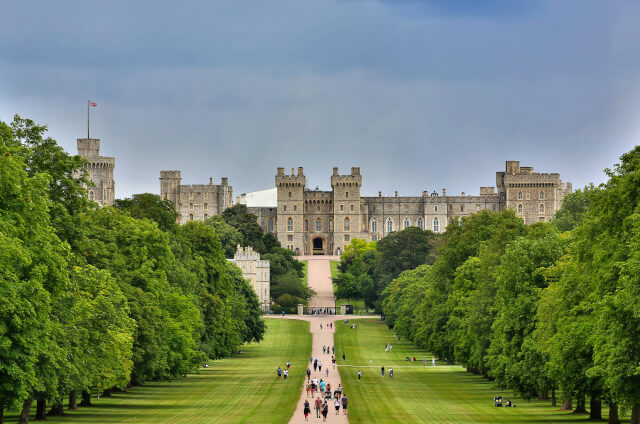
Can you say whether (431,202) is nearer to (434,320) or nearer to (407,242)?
(407,242)

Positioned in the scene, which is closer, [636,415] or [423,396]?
[636,415]

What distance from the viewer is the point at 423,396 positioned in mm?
46500

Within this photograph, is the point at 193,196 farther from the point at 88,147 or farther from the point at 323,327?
the point at 323,327

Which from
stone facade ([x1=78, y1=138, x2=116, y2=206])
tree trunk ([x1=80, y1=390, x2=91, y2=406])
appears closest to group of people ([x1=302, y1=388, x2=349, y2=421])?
tree trunk ([x1=80, y1=390, x2=91, y2=406])

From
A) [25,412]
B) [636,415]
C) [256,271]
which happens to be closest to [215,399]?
[25,412]

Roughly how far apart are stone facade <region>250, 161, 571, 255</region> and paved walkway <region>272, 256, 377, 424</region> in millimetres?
10028

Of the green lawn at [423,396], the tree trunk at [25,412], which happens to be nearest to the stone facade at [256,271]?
the green lawn at [423,396]

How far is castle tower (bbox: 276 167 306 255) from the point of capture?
175 m

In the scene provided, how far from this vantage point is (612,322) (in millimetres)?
28203

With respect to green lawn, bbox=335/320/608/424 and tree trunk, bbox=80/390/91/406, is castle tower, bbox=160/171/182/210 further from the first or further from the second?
tree trunk, bbox=80/390/91/406

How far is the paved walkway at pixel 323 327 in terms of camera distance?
129ft

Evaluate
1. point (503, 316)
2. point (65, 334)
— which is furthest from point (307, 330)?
point (65, 334)

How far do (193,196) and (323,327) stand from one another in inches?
3255

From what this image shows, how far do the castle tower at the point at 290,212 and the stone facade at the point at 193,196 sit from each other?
30.8 feet
